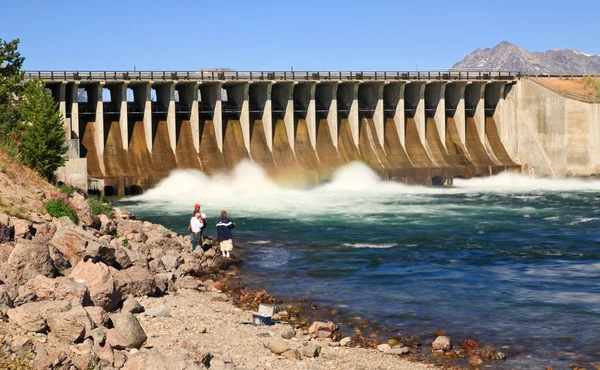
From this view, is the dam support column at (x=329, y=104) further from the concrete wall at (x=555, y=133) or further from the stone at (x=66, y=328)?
the stone at (x=66, y=328)

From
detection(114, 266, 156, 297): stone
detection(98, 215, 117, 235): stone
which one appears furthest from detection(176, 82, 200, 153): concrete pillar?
detection(114, 266, 156, 297): stone

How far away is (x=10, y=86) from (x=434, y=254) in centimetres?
3499

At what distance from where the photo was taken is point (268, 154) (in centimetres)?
7338

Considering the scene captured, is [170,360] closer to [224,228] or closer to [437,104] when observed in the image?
[224,228]

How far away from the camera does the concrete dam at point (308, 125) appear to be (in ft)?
225

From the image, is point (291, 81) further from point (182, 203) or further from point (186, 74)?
point (182, 203)

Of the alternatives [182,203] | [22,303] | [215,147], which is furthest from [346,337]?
[215,147]

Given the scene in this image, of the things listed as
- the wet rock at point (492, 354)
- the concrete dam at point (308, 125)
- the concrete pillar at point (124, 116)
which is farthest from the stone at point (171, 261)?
the concrete pillar at point (124, 116)

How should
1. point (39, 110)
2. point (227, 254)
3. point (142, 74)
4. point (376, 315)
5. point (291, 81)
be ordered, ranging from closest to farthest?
point (376, 315) → point (227, 254) → point (39, 110) → point (142, 74) → point (291, 81)

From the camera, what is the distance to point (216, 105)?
7288cm

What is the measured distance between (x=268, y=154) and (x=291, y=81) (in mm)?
7674

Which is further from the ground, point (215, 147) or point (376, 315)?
point (215, 147)

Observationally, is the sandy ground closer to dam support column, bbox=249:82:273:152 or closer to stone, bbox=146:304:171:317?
stone, bbox=146:304:171:317

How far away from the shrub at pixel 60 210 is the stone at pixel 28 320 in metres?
13.2
